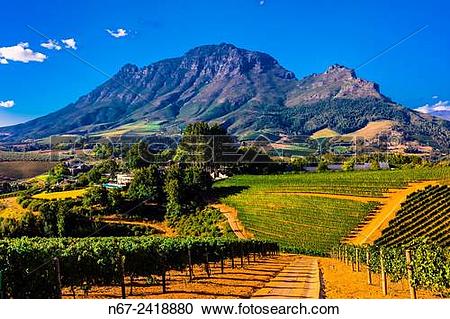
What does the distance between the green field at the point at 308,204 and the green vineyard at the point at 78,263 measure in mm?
19546

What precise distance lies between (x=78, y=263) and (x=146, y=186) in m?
42.4

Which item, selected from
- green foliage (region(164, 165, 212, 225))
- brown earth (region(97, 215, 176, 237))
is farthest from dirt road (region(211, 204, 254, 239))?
brown earth (region(97, 215, 176, 237))

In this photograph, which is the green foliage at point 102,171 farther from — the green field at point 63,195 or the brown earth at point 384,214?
the brown earth at point 384,214

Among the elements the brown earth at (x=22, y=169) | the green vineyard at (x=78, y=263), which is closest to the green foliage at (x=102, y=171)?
the brown earth at (x=22, y=169)

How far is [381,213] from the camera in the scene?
133 ft

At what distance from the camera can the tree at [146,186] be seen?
173ft

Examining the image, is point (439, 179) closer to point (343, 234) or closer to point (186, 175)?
point (343, 234)

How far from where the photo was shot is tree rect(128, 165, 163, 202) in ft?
173

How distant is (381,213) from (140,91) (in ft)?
500

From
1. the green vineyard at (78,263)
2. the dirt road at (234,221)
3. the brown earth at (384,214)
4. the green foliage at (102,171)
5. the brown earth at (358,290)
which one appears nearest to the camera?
the green vineyard at (78,263)

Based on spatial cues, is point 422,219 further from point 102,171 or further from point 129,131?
point 129,131

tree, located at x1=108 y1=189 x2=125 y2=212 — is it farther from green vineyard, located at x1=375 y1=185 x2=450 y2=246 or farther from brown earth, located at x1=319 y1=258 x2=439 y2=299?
brown earth, located at x1=319 y1=258 x2=439 y2=299

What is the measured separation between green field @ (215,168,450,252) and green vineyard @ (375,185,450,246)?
12.0ft
